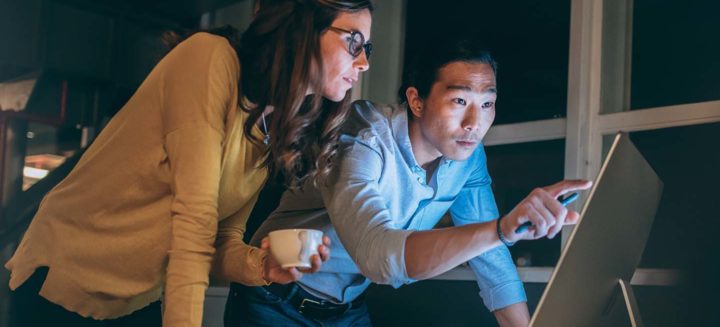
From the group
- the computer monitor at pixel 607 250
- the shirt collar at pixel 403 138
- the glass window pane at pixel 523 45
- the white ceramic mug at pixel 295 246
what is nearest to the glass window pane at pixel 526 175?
the glass window pane at pixel 523 45

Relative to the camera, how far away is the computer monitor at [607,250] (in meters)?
1.00

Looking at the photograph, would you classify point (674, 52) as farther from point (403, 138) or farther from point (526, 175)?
point (403, 138)

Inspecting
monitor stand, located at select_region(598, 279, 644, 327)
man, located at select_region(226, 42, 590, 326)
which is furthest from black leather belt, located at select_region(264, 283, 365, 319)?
monitor stand, located at select_region(598, 279, 644, 327)

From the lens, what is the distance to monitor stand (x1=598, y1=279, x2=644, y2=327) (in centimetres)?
119

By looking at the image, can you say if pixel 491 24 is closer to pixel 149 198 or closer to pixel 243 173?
pixel 243 173

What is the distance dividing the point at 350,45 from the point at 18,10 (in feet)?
9.29

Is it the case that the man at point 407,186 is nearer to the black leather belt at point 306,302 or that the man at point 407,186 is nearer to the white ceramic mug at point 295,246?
the black leather belt at point 306,302

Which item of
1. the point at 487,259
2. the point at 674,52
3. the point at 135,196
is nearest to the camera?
the point at 135,196

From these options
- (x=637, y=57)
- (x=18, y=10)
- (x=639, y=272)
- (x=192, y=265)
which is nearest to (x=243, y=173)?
(x=192, y=265)

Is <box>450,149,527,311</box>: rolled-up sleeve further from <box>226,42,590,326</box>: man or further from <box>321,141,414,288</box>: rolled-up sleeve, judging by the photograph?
<box>321,141,414,288</box>: rolled-up sleeve

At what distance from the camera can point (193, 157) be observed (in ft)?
4.02

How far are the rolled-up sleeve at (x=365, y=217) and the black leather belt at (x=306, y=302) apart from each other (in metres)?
0.27

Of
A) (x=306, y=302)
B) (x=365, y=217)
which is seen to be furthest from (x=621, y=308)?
(x=306, y=302)

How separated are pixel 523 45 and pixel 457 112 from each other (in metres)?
0.70
